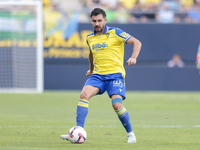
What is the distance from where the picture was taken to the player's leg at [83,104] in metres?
5.98

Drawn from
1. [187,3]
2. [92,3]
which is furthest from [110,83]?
[187,3]

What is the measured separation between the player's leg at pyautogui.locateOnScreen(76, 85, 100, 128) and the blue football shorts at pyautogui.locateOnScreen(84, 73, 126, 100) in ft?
0.29

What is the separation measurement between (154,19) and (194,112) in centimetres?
840

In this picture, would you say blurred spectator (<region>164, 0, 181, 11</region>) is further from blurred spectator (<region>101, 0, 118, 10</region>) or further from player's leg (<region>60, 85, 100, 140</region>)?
player's leg (<region>60, 85, 100, 140</region>)

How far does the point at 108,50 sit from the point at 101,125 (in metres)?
2.42

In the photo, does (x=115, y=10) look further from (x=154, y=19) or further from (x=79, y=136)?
(x=79, y=136)

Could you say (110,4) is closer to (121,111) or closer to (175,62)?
(175,62)

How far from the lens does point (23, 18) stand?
55.4ft

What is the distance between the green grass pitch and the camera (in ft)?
19.1

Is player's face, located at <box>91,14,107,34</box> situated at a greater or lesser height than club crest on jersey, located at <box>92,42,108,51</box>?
greater

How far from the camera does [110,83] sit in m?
6.25

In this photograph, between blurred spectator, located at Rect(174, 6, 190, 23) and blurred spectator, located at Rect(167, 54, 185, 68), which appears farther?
blurred spectator, located at Rect(174, 6, 190, 23)

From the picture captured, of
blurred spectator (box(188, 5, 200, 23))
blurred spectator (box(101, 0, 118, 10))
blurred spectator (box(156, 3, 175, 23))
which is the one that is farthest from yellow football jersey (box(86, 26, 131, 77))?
blurred spectator (box(188, 5, 200, 23))

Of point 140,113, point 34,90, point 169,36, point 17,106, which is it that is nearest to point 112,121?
point 140,113
